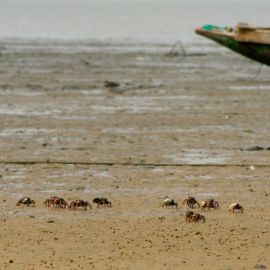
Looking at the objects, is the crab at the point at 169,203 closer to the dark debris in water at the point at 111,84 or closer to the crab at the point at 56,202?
the crab at the point at 56,202

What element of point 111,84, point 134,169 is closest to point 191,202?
point 134,169

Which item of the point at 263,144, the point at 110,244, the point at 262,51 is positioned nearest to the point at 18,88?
the point at 262,51

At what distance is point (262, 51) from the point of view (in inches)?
912

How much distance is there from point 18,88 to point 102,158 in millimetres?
10914

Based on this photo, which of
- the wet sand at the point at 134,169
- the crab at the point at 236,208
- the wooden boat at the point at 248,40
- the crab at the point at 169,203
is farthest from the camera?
the wooden boat at the point at 248,40

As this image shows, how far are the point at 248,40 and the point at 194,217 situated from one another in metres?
13.1

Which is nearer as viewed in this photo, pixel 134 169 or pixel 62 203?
pixel 62 203

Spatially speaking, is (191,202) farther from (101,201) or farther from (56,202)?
(56,202)

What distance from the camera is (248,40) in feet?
75.3

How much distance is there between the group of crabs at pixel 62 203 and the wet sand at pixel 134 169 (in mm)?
94

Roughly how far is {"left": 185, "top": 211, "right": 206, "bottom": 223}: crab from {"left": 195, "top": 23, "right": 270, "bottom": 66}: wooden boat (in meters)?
12.9

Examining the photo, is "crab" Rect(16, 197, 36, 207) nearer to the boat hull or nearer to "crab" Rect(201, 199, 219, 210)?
"crab" Rect(201, 199, 219, 210)

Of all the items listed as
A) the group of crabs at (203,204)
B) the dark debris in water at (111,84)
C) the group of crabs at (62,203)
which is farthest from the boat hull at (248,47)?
the group of crabs at (62,203)

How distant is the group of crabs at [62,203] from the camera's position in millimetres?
10852
